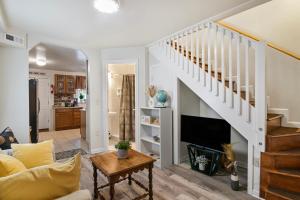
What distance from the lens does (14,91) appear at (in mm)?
3020

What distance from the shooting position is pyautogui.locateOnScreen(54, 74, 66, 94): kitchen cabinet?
6.97 metres

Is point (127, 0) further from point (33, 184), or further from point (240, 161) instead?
point (240, 161)

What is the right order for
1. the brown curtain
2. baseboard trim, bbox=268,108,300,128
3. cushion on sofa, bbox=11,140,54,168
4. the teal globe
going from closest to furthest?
cushion on sofa, bbox=11,140,54,168 < baseboard trim, bbox=268,108,300,128 < the teal globe < the brown curtain

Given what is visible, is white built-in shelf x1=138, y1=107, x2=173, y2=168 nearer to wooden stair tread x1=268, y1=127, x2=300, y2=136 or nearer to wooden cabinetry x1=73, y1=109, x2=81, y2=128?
wooden stair tread x1=268, y1=127, x2=300, y2=136

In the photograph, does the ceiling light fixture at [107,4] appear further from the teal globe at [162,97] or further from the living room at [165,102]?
the teal globe at [162,97]

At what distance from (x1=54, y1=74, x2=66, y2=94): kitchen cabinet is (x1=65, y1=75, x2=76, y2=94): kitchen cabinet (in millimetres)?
126

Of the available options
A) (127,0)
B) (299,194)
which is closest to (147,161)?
(299,194)

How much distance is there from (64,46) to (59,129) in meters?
4.17

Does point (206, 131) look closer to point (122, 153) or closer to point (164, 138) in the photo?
point (164, 138)

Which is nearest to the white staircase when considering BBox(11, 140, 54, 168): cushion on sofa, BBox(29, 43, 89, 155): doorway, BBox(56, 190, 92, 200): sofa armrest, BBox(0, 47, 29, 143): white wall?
BBox(56, 190, 92, 200): sofa armrest

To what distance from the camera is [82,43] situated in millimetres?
3768

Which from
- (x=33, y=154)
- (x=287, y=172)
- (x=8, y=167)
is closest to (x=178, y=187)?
(x=287, y=172)

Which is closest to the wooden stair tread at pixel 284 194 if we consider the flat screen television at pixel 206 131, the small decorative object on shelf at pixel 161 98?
the flat screen television at pixel 206 131

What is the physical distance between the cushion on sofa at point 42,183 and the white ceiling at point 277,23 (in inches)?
139
